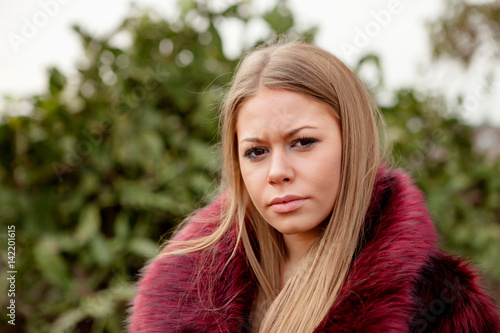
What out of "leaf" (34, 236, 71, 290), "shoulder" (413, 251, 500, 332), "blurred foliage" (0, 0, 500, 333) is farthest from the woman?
Result: "leaf" (34, 236, 71, 290)

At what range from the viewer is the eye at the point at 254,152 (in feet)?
4.43

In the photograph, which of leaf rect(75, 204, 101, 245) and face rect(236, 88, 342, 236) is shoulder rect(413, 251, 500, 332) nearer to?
face rect(236, 88, 342, 236)

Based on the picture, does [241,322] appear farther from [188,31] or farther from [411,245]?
[188,31]

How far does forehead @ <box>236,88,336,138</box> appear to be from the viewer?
1274mm

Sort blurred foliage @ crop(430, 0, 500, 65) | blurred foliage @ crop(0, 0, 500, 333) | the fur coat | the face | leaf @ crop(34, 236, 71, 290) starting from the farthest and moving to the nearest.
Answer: blurred foliage @ crop(430, 0, 500, 65) → blurred foliage @ crop(0, 0, 500, 333) → leaf @ crop(34, 236, 71, 290) → the face → the fur coat

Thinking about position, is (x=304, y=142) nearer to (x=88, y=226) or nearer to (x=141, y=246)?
(x=141, y=246)

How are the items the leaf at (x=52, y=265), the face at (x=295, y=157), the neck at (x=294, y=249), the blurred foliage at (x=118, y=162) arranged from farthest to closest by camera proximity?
1. the blurred foliage at (x=118, y=162)
2. the leaf at (x=52, y=265)
3. the neck at (x=294, y=249)
4. the face at (x=295, y=157)

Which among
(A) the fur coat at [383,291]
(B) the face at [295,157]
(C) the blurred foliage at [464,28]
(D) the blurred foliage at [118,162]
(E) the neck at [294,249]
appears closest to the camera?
(A) the fur coat at [383,291]

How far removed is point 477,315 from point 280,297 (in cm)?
53

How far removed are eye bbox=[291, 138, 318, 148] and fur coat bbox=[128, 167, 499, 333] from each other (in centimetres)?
27

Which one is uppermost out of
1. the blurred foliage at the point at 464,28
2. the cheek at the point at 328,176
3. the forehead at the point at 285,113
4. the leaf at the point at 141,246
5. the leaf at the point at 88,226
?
the blurred foliage at the point at 464,28

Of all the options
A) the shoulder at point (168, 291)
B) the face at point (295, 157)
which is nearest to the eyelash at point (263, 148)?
the face at point (295, 157)

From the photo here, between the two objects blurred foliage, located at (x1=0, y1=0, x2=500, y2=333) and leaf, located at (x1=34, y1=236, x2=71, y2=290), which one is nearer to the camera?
leaf, located at (x1=34, y1=236, x2=71, y2=290)

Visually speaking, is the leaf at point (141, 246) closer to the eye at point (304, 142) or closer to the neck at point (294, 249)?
the neck at point (294, 249)
